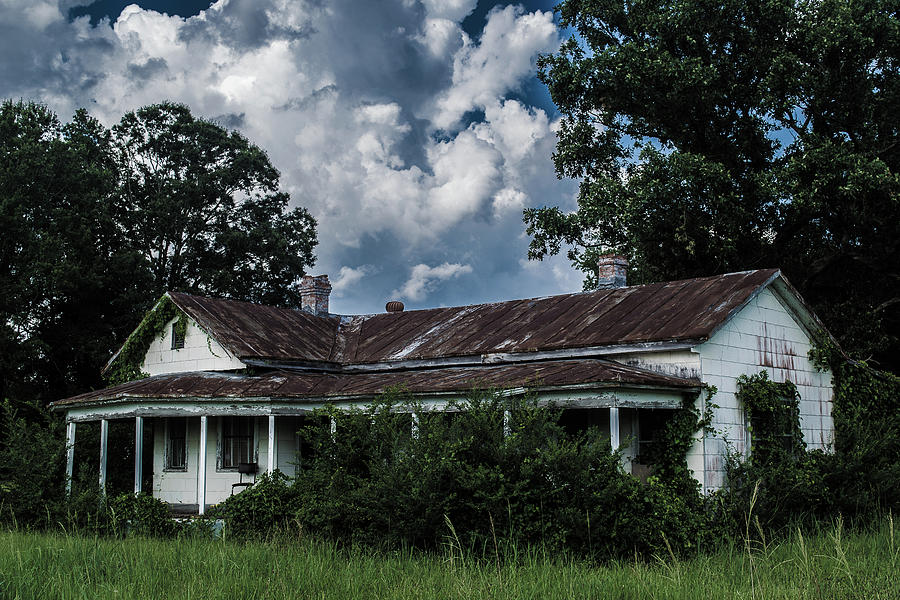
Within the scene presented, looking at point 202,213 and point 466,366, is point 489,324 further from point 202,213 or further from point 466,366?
point 202,213

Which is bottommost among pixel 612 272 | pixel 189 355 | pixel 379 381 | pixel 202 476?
pixel 202 476

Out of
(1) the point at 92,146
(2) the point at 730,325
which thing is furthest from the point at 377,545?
(1) the point at 92,146

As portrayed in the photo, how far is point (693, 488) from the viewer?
49.3ft

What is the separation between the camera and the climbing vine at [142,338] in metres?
21.8

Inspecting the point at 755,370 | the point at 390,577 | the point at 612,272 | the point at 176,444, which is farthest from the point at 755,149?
the point at 390,577

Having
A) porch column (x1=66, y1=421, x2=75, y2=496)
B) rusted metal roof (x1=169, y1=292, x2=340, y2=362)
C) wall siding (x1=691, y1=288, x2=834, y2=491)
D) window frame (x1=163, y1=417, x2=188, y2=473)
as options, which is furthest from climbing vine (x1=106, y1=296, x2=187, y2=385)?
wall siding (x1=691, y1=288, x2=834, y2=491)

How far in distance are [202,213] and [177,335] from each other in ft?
53.7

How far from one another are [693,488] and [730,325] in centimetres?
332

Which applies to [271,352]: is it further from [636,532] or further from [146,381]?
[636,532]

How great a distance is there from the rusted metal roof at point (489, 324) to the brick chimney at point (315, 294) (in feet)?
2.22

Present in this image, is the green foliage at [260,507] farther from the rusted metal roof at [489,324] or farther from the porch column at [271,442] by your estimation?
the rusted metal roof at [489,324]

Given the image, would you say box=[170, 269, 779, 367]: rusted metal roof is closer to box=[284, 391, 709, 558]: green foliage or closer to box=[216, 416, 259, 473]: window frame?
box=[216, 416, 259, 473]: window frame

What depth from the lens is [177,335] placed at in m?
21.8

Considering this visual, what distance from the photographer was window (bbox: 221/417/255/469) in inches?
783
